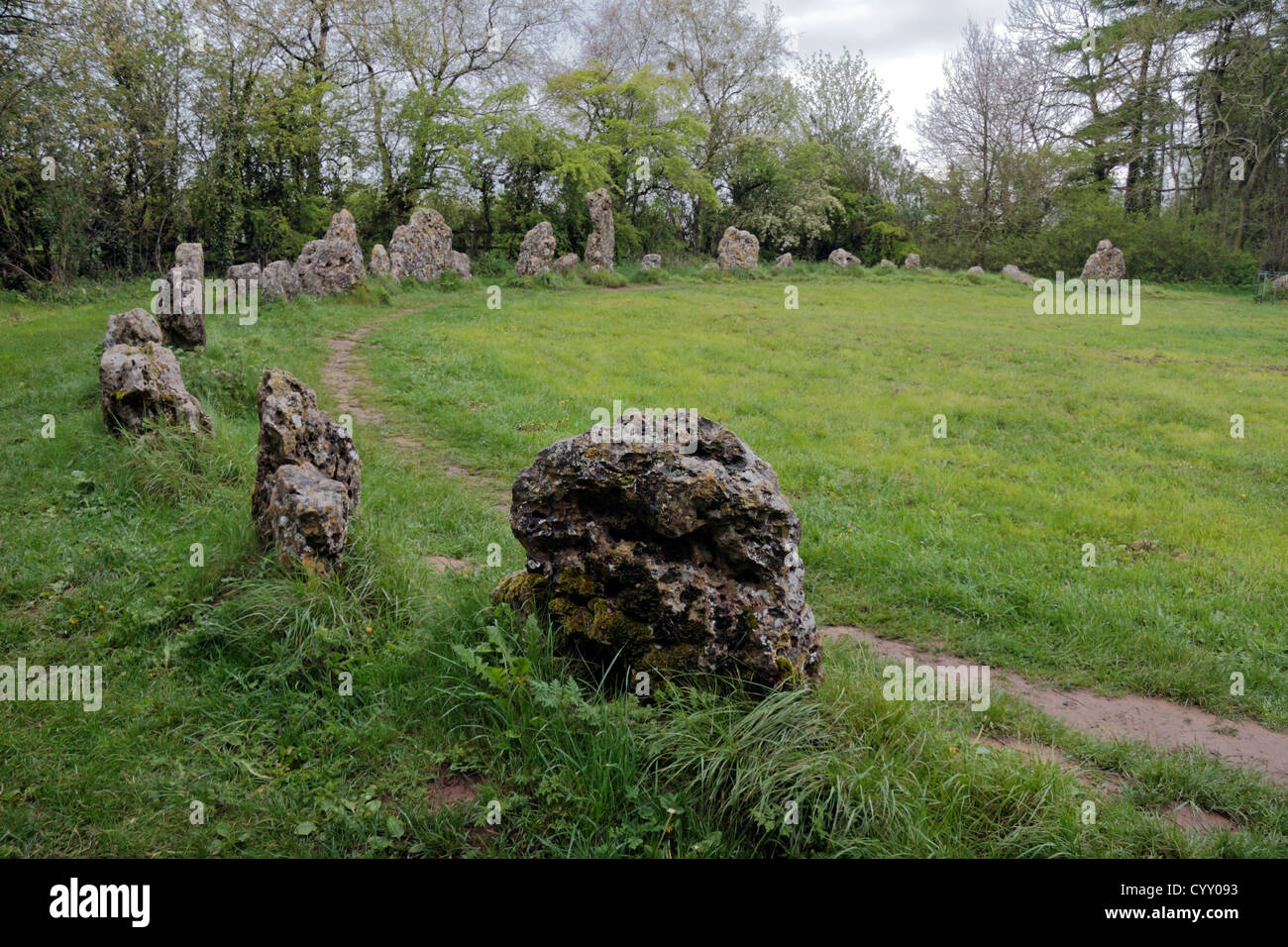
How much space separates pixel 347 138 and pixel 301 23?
3.88 m

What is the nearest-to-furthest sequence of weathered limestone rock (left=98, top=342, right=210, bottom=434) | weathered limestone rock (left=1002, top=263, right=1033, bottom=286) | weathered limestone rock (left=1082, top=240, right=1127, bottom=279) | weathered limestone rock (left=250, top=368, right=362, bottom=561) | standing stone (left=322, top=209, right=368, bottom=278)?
weathered limestone rock (left=250, top=368, right=362, bottom=561) < weathered limestone rock (left=98, top=342, right=210, bottom=434) < standing stone (left=322, top=209, right=368, bottom=278) < weathered limestone rock (left=1082, top=240, right=1127, bottom=279) < weathered limestone rock (left=1002, top=263, right=1033, bottom=286)

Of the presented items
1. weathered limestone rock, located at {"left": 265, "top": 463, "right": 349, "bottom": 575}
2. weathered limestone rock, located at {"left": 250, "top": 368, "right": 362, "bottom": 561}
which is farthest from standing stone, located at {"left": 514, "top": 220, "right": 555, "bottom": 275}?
weathered limestone rock, located at {"left": 265, "top": 463, "right": 349, "bottom": 575}

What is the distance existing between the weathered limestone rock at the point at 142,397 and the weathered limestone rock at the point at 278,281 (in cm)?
1060

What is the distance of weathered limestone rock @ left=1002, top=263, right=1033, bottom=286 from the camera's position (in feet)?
99.5

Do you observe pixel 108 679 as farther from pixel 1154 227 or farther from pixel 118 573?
pixel 1154 227

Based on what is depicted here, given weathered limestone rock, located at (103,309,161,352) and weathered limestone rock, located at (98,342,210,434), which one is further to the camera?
weathered limestone rock, located at (103,309,161,352)

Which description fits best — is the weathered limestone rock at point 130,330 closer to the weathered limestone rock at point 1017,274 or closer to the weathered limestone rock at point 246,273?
the weathered limestone rock at point 246,273

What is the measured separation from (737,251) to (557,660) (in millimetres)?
28243

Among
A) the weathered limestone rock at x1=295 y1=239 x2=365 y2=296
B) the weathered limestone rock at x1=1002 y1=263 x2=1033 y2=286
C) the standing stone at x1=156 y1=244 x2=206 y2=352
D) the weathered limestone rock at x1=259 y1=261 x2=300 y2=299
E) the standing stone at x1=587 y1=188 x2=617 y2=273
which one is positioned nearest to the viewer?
the standing stone at x1=156 y1=244 x2=206 y2=352

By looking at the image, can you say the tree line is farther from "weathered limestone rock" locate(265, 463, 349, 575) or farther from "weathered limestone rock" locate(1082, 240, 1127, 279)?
"weathered limestone rock" locate(265, 463, 349, 575)

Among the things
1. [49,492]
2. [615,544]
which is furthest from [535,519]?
[49,492]

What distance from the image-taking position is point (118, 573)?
542cm

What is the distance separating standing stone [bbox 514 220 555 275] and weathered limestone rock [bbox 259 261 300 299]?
325 inches

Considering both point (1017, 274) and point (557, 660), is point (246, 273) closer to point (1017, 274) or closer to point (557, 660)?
point (557, 660)
